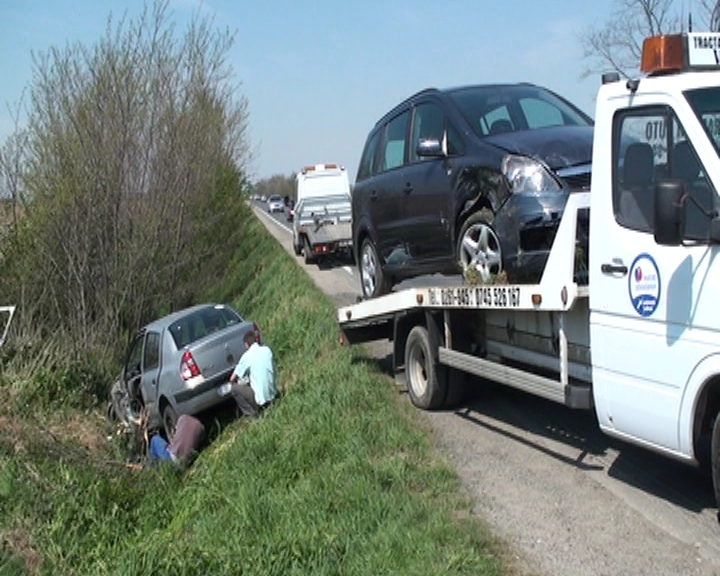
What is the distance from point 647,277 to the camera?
5254 millimetres

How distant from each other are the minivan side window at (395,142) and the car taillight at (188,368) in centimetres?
465

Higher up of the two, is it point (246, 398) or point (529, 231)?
point (529, 231)

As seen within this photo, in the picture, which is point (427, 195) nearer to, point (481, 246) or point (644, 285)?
point (481, 246)

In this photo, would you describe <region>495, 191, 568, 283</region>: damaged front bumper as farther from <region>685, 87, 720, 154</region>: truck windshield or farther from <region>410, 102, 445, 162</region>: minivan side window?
<region>685, 87, 720, 154</region>: truck windshield

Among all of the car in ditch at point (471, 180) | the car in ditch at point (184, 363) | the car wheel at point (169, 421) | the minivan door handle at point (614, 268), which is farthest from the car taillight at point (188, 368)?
the minivan door handle at point (614, 268)

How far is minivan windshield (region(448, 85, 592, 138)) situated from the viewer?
7.68 m

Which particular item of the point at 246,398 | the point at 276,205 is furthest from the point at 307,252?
the point at 276,205

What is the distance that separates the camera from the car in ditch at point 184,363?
500 inches

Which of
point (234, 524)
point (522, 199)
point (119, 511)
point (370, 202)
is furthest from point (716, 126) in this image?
point (119, 511)

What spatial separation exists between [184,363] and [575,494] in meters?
7.74

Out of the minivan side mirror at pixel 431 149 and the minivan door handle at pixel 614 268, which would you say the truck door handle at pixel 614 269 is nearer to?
the minivan door handle at pixel 614 268

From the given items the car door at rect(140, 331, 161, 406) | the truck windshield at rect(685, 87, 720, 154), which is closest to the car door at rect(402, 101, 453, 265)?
the truck windshield at rect(685, 87, 720, 154)

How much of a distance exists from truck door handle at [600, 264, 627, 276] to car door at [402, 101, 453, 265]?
2434 mm

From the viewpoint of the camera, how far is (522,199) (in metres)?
6.73
